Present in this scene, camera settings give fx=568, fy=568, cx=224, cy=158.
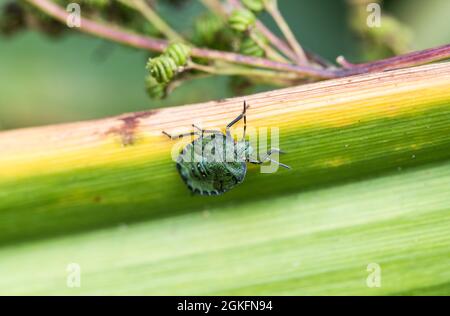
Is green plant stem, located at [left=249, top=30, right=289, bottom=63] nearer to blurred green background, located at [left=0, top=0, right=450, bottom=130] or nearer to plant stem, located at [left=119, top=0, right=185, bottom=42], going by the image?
plant stem, located at [left=119, top=0, right=185, bottom=42]

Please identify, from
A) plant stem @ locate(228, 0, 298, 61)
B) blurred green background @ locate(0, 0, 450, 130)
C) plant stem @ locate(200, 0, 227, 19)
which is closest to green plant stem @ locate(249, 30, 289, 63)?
plant stem @ locate(228, 0, 298, 61)

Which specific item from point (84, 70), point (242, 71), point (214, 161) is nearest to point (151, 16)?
point (242, 71)

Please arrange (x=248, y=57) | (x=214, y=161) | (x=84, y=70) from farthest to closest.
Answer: (x=84, y=70), (x=214, y=161), (x=248, y=57)

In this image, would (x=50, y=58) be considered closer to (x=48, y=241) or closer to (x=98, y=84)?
(x=98, y=84)

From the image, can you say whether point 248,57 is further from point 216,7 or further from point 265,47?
point 216,7

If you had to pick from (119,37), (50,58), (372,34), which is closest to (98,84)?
(50,58)

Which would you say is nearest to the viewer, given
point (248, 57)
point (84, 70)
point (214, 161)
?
point (248, 57)

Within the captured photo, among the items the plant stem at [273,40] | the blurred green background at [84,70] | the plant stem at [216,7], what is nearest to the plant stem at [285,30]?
the plant stem at [273,40]
